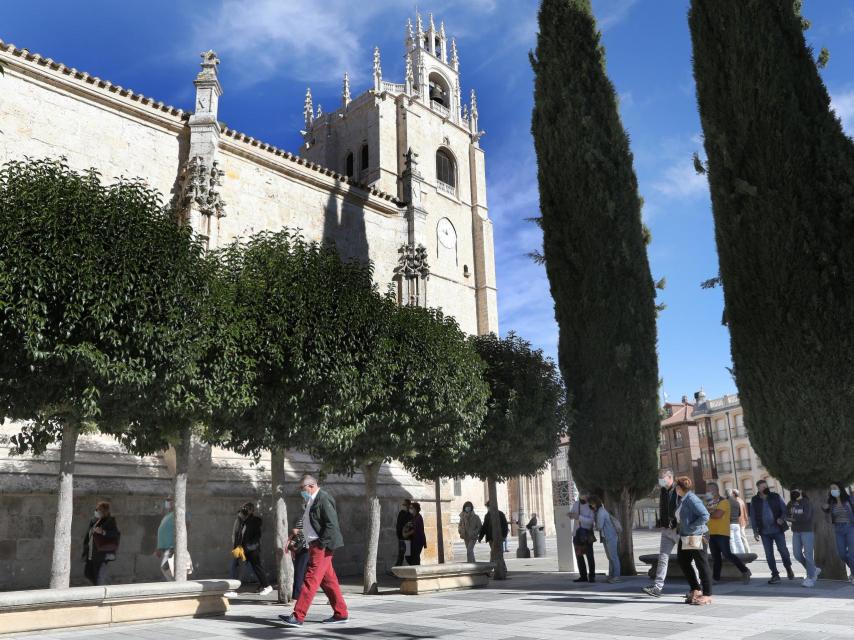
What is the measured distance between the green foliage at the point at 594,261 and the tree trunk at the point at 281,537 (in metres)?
6.18

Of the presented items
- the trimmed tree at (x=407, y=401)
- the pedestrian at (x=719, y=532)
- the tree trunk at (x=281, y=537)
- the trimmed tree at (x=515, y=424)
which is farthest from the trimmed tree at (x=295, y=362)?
the pedestrian at (x=719, y=532)

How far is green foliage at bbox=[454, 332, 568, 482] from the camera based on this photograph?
1376 centimetres

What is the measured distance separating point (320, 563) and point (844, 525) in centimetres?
793

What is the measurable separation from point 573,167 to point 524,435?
5814 millimetres

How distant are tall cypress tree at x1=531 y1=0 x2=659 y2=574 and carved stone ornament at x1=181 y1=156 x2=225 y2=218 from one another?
7110 millimetres

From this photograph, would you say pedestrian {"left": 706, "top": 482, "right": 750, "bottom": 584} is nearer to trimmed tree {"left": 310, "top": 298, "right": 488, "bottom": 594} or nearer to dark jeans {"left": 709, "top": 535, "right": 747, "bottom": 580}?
dark jeans {"left": 709, "top": 535, "right": 747, "bottom": 580}

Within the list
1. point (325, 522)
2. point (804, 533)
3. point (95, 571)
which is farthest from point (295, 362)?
point (804, 533)

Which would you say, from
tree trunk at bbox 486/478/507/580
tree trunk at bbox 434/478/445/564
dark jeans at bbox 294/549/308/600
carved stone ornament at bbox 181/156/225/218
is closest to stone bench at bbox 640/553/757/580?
tree trunk at bbox 486/478/507/580

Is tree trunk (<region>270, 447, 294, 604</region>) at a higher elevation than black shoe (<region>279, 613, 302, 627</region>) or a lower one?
higher

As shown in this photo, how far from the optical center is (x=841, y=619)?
7.11m

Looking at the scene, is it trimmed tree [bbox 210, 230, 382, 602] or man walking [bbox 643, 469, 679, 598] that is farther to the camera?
trimmed tree [bbox 210, 230, 382, 602]

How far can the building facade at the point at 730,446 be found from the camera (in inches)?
2251

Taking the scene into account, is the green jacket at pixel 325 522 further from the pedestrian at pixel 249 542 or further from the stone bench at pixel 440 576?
the pedestrian at pixel 249 542

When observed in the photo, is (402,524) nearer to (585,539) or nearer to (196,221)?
(585,539)
